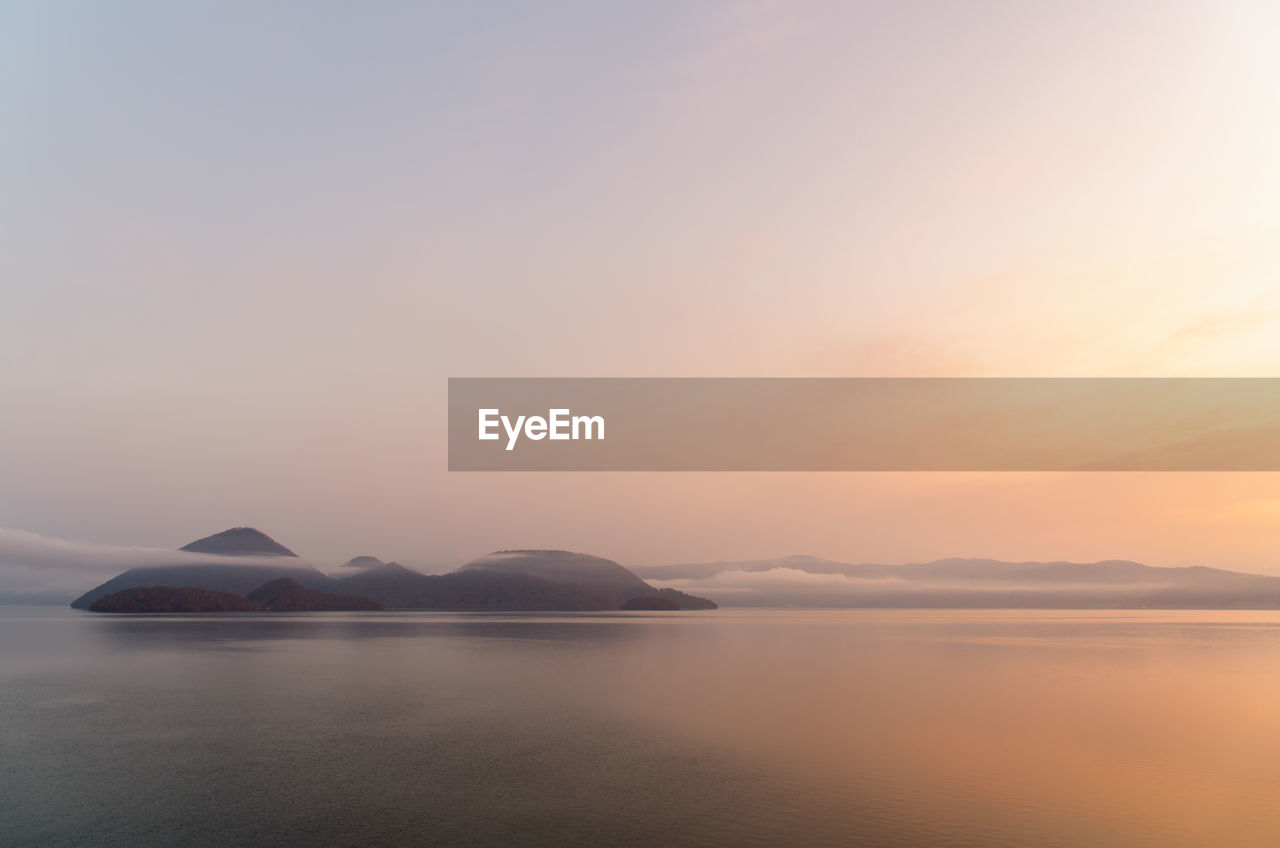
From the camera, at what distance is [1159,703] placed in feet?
170

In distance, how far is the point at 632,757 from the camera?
111 feet

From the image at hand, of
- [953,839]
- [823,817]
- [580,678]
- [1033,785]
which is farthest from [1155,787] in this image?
[580,678]

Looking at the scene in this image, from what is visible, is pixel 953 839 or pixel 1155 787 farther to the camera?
pixel 1155 787

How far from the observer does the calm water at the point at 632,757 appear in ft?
82.2

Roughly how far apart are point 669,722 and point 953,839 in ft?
68.5

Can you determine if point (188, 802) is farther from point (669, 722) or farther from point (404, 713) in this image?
point (669, 722)

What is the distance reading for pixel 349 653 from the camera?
88812 millimetres

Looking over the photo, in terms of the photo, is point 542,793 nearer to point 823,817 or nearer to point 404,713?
point 823,817

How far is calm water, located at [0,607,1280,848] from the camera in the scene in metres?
25.0

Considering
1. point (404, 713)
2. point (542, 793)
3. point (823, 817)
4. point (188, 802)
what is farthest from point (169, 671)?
point (823, 817)

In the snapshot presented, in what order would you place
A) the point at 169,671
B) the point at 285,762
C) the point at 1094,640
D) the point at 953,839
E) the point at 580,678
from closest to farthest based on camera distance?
the point at 953,839 → the point at 285,762 → the point at 580,678 → the point at 169,671 → the point at 1094,640

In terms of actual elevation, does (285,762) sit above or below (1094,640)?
above

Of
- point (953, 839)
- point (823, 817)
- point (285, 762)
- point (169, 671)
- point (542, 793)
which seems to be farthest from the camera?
point (169, 671)

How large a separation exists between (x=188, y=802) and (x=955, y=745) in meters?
33.3
